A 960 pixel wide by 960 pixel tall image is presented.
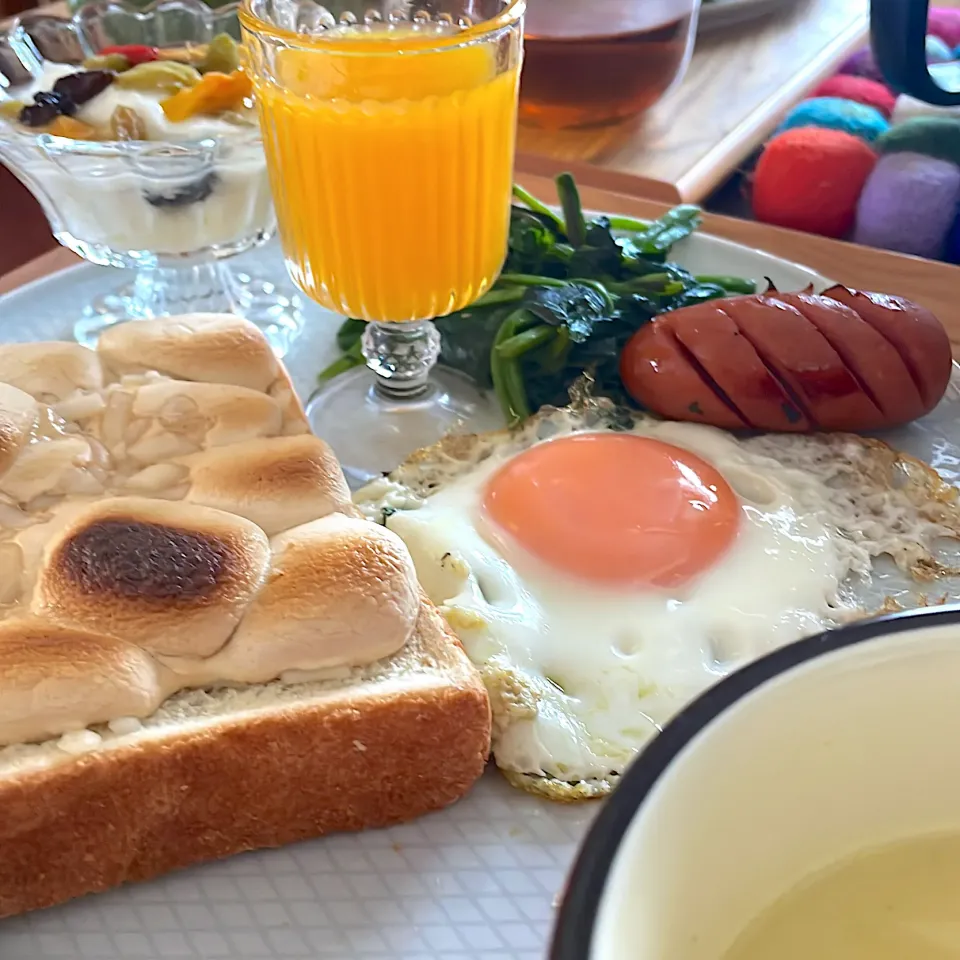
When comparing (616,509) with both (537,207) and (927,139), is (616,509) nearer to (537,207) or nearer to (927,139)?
(537,207)

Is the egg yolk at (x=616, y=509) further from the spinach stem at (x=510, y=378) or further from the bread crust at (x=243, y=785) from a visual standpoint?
the bread crust at (x=243, y=785)

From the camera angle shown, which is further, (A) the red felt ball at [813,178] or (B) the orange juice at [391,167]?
(A) the red felt ball at [813,178]

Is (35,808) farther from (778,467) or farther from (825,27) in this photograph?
(825,27)

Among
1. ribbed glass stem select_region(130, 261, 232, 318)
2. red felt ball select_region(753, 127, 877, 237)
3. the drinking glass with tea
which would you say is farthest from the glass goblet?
red felt ball select_region(753, 127, 877, 237)

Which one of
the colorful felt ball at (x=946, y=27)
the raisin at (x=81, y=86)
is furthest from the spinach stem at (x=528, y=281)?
the colorful felt ball at (x=946, y=27)

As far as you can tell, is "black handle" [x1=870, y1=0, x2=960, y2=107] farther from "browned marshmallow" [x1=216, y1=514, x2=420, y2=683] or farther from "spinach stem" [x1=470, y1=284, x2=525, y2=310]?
"browned marshmallow" [x1=216, y1=514, x2=420, y2=683]

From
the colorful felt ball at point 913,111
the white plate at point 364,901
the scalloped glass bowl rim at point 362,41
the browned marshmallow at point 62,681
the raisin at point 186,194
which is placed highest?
the scalloped glass bowl rim at point 362,41

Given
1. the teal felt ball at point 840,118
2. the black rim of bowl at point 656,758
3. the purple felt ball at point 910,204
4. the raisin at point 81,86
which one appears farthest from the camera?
the teal felt ball at point 840,118

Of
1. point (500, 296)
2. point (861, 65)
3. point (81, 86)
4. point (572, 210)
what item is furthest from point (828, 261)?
point (81, 86)
